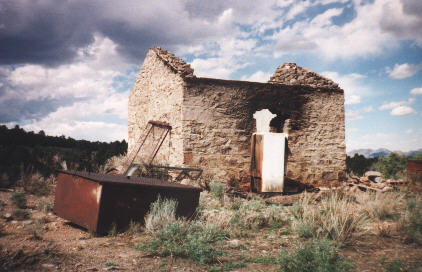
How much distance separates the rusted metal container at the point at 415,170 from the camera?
8.45 meters

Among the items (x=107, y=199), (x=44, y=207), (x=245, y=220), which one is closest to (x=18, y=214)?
(x=44, y=207)

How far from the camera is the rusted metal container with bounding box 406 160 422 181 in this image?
845 centimetres

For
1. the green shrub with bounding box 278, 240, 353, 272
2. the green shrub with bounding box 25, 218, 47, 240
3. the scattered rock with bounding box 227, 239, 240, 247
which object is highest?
the green shrub with bounding box 278, 240, 353, 272

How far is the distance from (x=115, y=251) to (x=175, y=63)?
686 cm

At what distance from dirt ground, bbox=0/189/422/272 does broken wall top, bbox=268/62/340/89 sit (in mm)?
6983

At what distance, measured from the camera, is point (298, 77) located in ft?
35.3

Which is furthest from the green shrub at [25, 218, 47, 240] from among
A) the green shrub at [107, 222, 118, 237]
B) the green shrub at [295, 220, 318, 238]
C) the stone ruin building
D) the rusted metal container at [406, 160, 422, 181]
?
the rusted metal container at [406, 160, 422, 181]

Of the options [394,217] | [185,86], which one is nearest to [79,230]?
[185,86]

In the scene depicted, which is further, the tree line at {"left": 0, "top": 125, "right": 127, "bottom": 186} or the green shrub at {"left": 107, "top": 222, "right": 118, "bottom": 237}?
the tree line at {"left": 0, "top": 125, "right": 127, "bottom": 186}

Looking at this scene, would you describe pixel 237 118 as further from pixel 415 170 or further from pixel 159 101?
pixel 415 170

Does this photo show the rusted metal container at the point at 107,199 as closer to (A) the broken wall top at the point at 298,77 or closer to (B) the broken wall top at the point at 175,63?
(B) the broken wall top at the point at 175,63

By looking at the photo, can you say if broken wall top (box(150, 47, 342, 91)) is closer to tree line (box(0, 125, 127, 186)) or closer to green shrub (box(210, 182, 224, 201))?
green shrub (box(210, 182, 224, 201))

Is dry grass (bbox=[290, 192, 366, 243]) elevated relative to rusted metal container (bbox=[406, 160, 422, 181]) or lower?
lower

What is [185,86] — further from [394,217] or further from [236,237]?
[394,217]
